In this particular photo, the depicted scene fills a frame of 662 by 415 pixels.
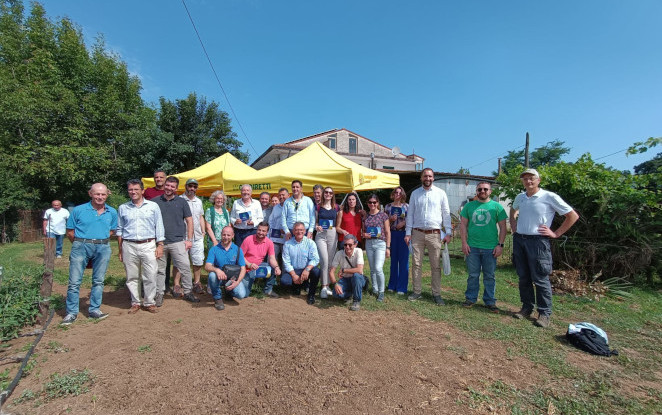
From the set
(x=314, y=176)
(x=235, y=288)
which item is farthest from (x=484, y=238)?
(x=235, y=288)

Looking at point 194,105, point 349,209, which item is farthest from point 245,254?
point 194,105

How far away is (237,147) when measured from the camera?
18.7 meters

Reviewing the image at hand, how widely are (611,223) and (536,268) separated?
3803mm

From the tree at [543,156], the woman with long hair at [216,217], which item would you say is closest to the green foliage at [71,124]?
the woman with long hair at [216,217]

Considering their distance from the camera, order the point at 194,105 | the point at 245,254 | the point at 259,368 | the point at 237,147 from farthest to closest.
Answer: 1. the point at 237,147
2. the point at 194,105
3. the point at 245,254
4. the point at 259,368

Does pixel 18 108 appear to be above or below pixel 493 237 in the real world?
above

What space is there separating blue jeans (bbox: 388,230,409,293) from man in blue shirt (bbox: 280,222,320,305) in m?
1.43

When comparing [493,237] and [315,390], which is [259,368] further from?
[493,237]

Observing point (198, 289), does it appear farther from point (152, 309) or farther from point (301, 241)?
point (301, 241)

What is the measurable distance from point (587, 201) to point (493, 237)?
3.81 m

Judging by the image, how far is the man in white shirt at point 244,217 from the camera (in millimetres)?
5191

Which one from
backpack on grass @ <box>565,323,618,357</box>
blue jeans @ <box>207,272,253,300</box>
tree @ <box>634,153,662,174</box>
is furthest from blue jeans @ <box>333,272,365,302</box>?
tree @ <box>634,153,662,174</box>

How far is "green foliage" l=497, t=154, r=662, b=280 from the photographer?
601 centimetres

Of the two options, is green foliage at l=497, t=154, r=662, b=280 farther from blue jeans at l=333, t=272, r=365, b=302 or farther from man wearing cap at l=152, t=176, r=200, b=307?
man wearing cap at l=152, t=176, r=200, b=307
